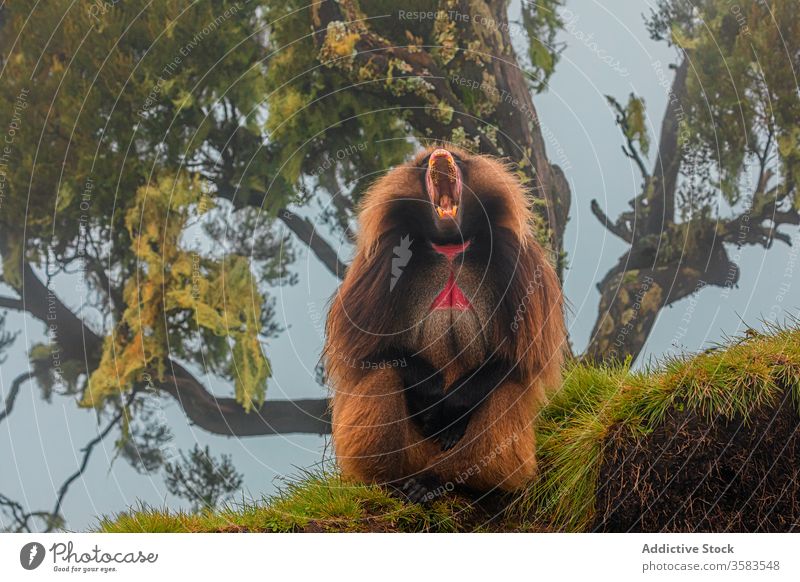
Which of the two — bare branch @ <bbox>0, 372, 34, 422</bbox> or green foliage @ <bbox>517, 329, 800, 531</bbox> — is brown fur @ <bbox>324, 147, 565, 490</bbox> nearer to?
green foliage @ <bbox>517, 329, 800, 531</bbox>

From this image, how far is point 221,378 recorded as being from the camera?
2.66 metres

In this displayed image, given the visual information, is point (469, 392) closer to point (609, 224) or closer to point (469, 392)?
point (469, 392)

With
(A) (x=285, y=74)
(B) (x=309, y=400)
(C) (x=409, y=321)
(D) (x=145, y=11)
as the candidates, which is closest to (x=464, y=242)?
(C) (x=409, y=321)

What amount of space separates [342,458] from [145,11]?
1.36m

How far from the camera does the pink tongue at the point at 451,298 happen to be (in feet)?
7.56

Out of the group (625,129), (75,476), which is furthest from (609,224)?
(75,476)

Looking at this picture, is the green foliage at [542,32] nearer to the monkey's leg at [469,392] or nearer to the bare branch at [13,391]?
the monkey's leg at [469,392]

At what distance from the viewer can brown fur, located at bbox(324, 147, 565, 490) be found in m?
2.31

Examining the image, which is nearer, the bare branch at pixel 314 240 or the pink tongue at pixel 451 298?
the pink tongue at pixel 451 298

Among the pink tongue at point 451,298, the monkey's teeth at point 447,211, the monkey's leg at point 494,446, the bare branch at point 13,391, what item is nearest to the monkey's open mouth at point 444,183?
the monkey's teeth at point 447,211

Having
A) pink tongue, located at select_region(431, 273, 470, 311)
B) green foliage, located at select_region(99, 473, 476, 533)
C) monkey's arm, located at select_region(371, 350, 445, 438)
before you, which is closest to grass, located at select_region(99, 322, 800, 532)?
green foliage, located at select_region(99, 473, 476, 533)

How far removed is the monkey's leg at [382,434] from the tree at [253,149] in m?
0.22
